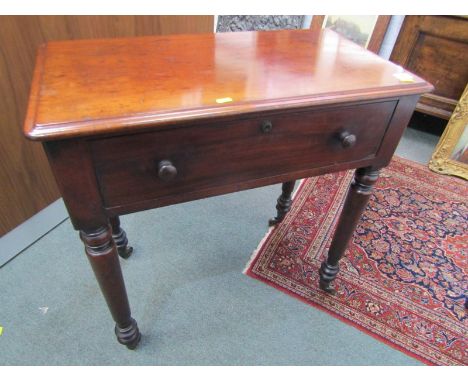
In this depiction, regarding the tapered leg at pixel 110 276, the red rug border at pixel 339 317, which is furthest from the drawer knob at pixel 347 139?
the red rug border at pixel 339 317

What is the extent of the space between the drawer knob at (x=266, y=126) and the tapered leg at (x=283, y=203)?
721 mm

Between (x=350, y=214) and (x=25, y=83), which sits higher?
(x=25, y=83)

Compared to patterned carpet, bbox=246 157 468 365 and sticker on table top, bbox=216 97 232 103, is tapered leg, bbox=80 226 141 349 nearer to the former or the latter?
sticker on table top, bbox=216 97 232 103

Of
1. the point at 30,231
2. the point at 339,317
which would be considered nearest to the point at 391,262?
the point at 339,317

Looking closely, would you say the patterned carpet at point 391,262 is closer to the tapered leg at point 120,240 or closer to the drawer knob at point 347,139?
the tapered leg at point 120,240

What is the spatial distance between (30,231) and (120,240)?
0.40m

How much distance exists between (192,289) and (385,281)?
74 cm

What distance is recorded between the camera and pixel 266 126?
683mm

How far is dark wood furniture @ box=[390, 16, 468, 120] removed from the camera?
1849mm

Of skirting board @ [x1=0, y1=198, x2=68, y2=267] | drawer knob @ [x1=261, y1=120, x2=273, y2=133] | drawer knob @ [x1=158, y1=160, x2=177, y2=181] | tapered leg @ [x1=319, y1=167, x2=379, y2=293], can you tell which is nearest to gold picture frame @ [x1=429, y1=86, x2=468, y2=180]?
tapered leg @ [x1=319, y1=167, x2=379, y2=293]

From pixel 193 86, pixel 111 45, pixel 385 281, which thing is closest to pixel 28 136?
pixel 193 86

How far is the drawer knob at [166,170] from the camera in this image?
25.1 inches

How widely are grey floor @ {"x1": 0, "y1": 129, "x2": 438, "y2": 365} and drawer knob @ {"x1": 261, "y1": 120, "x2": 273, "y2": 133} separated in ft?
2.43

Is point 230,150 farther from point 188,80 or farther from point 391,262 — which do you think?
point 391,262
